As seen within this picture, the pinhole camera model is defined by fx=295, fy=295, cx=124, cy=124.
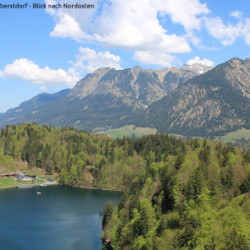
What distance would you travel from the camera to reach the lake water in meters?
91.8

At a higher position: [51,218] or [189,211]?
[189,211]

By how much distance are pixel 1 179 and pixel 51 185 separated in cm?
2953

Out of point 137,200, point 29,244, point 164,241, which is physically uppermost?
point 137,200

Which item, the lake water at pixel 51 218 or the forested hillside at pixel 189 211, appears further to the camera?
the lake water at pixel 51 218

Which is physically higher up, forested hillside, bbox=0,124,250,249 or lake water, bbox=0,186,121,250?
forested hillside, bbox=0,124,250,249

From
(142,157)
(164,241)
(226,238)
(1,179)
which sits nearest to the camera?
(226,238)

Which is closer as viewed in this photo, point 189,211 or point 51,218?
point 189,211

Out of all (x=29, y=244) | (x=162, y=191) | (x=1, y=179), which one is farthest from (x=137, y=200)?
(x=1, y=179)

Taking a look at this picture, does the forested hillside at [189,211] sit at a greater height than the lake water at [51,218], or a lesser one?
greater

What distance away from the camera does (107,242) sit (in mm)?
90250

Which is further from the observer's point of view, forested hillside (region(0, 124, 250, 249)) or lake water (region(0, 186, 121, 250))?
lake water (region(0, 186, 121, 250))

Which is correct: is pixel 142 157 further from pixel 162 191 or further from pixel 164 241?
pixel 164 241

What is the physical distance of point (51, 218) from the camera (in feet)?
379

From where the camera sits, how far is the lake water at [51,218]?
91756 mm
